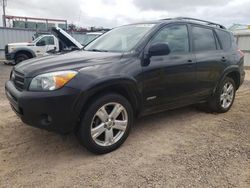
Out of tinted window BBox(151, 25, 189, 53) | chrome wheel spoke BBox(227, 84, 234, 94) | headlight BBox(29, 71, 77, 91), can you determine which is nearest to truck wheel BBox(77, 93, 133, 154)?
headlight BBox(29, 71, 77, 91)

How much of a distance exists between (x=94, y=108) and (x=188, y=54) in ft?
6.66

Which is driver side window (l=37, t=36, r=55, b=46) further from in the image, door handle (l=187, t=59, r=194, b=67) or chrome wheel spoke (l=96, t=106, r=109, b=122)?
chrome wheel spoke (l=96, t=106, r=109, b=122)

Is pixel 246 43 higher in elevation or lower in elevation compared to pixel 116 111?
Result: higher

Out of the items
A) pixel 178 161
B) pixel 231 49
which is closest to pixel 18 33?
pixel 231 49

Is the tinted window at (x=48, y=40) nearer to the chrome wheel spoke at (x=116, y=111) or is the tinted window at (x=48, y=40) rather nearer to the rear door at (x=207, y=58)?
the rear door at (x=207, y=58)

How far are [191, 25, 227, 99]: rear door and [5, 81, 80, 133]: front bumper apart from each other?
2440mm

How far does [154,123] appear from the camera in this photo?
4.67 m

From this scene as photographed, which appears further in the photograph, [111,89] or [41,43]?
[41,43]

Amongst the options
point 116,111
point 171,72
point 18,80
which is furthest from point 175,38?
point 18,80

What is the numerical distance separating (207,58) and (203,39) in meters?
0.38

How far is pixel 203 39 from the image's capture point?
488 cm

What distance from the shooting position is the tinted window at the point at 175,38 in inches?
161

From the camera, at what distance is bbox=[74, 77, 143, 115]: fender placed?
3119 millimetres

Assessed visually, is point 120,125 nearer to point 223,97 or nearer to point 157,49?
point 157,49
